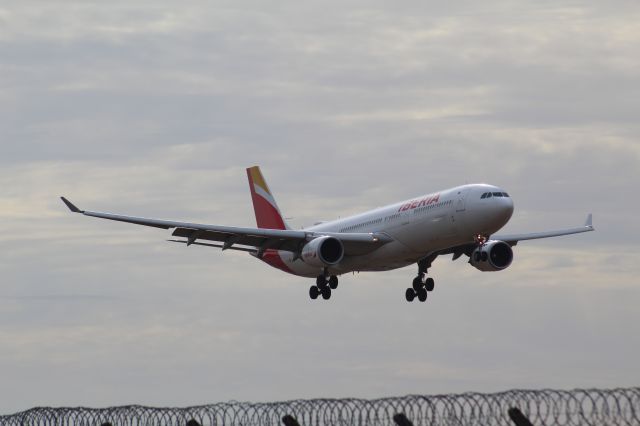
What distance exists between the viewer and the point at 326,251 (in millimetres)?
62281

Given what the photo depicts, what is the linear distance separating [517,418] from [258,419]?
18.3 feet

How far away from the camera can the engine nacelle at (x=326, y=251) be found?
2443 inches

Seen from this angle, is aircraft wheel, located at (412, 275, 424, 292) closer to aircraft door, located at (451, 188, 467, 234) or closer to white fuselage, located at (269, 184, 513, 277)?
white fuselage, located at (269, 184, 513, 277)

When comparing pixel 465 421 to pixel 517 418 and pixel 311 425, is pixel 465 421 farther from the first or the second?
pixel 311 425

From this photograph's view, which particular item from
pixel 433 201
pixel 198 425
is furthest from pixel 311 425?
pixel 433 201

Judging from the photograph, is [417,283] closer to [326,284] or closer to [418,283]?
[418,283]

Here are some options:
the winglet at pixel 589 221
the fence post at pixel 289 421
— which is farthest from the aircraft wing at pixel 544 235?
the fence post at pixel 289 421

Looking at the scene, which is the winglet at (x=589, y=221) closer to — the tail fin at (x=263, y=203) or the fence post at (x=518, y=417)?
the tail fin at (x=263, y=203)

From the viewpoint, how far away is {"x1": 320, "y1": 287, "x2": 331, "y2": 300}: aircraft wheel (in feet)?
220

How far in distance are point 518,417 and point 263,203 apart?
212ft

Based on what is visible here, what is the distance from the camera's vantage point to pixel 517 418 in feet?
63.1

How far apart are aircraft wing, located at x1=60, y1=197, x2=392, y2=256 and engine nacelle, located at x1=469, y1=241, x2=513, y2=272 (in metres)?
5.57

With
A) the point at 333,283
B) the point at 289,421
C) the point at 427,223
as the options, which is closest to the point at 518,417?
the point at 289,421

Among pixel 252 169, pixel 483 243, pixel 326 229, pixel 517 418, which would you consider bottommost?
pixel 517 418
